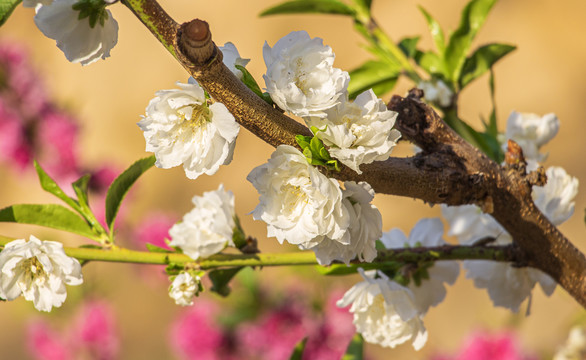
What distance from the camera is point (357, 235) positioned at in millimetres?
447

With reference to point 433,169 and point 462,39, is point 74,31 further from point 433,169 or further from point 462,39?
point 462,39

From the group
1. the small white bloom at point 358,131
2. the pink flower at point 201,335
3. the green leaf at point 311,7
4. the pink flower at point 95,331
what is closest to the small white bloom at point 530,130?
the green leaf at point 311,7

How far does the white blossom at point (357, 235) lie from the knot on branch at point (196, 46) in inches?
5.8

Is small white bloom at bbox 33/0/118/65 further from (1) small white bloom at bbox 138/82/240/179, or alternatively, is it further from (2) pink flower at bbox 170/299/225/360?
(2) pink flower at bbox 170/299/225/360

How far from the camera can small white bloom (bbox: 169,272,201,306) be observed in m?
0.54

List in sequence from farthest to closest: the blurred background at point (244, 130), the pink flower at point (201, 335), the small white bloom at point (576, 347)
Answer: the blurred background at point (244, 130), the pink flower at point (201, 335), the small white bloom at point (576, 347)

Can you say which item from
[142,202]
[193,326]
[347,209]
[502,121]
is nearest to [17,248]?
[347,209]

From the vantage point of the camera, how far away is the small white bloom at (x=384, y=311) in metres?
0.55

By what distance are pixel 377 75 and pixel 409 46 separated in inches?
2.9

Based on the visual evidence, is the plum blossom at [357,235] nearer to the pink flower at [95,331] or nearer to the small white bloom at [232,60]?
the small white bloom at [232,60]

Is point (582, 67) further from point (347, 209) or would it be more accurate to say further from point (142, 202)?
point (347, 209)

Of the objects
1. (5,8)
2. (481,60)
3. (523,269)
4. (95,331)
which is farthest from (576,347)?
(95,331)

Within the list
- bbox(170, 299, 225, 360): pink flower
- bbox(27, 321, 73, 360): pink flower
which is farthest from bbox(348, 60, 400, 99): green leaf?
bbox(27, 321, 73, 360): pink flower

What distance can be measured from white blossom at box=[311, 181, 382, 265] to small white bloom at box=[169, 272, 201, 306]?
16 centimetres
